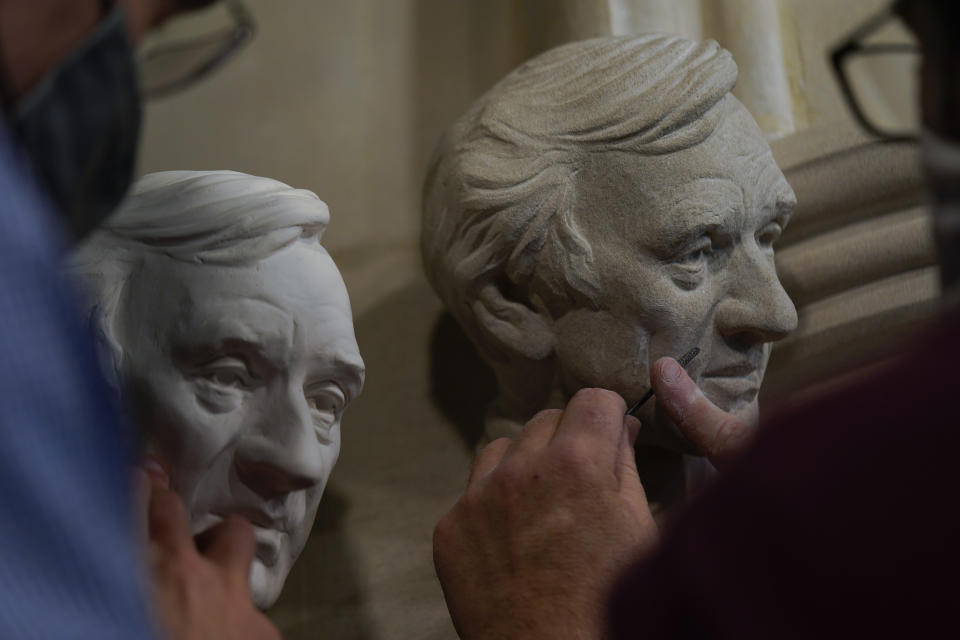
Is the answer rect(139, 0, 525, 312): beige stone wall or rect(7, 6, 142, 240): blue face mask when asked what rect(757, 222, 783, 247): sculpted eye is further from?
rect(7, 6, 142, 240): blue face mask

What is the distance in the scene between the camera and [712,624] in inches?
24.1

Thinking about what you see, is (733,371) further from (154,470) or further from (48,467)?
(48,467)

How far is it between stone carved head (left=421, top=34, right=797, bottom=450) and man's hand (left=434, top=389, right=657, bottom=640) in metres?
0.26

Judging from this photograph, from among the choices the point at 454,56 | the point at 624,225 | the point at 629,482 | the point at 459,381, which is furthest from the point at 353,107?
the point at 629,482

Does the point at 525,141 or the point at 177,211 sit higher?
the point at 177,211

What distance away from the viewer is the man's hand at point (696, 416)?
1.53m

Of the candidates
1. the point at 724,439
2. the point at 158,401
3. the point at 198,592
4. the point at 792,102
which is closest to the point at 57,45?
the point at 198,592

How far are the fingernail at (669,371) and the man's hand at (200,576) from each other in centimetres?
71

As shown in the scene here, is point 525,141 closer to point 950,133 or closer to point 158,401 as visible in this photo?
point 158,401

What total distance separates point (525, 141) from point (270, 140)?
28.3 inches

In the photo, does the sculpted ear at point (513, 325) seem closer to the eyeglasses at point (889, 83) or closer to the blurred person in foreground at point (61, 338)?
the eyeglasses at point (889, 83)

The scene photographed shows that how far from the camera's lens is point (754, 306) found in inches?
68.1

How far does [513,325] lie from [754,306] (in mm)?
326

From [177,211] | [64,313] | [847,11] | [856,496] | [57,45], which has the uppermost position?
[57,45]
